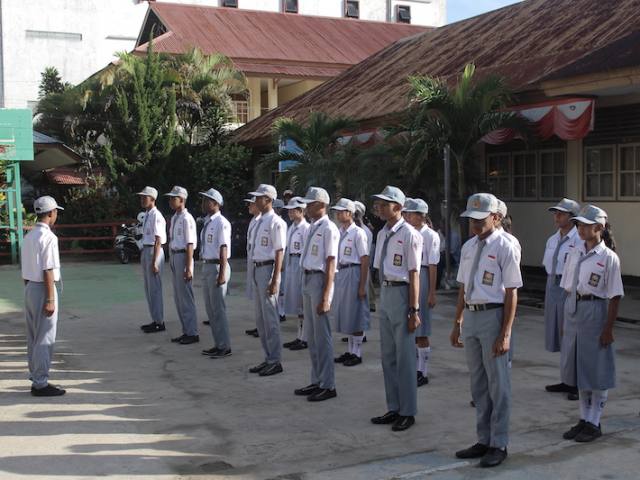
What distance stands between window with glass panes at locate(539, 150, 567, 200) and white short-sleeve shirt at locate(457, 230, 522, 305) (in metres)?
11.3

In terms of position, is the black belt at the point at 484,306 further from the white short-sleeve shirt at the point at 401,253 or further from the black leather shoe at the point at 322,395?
the black leather shoe at the point at 322,395

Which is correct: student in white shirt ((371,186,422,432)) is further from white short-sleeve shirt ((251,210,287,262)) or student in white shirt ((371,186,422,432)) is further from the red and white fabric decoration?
the red and white fabric decoration

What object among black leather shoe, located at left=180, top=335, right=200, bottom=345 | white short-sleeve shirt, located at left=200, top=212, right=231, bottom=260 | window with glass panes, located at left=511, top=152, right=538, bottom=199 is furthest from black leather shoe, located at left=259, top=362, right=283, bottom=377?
window with glass panes, located at left=511, top=152, right=538, bottom=199

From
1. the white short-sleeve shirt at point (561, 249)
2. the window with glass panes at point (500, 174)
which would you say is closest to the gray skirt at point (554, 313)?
the white short-sleeve shirt at point (561, 249)

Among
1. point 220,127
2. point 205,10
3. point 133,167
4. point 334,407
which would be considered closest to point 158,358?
point 334,407

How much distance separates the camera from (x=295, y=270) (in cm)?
1057

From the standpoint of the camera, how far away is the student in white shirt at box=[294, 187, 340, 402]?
7457 millimetres

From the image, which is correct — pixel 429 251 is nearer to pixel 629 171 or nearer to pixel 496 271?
pixel 496 271

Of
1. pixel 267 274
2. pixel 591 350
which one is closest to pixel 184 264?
pixel 267 274

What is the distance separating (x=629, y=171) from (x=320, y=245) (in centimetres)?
944

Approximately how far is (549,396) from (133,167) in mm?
17756

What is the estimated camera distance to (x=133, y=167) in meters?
23.3

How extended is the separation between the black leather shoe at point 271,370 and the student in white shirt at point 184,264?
2115mm

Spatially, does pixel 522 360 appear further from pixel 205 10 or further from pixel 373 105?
pixel 205 10
